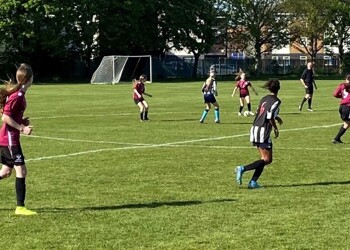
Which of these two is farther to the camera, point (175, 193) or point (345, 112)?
point (345, 112)

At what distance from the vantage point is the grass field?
834cm

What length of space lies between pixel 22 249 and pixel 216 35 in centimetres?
8797

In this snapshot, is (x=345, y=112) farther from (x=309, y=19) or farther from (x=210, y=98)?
(x=309, y=19)

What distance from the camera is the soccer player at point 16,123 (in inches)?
374

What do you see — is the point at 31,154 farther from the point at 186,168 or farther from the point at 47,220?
the point at 47,220

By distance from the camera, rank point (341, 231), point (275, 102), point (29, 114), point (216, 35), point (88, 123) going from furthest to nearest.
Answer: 1. point (216, 35)
2. point (29, 114)
3. point (88, 123)
4. point (275, 102)
5. point (341, 231)

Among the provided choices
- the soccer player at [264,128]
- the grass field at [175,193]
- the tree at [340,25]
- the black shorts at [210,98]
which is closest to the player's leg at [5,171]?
the grass field at [175,193]

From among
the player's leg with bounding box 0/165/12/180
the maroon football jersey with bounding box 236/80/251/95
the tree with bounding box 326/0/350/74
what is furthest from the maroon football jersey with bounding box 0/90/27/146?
the tree with bounding box 326/0/350/74

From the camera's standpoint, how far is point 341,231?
857 cm

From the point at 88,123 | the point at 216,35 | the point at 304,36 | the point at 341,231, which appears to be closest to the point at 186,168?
the point at 341,231

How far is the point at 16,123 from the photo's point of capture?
9.50 metres

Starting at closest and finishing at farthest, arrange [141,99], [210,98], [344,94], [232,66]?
[344,94], [210,98], [141,99], [232,66]

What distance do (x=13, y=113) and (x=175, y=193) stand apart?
302cm

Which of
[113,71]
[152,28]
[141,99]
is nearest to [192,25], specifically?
[152,28]
